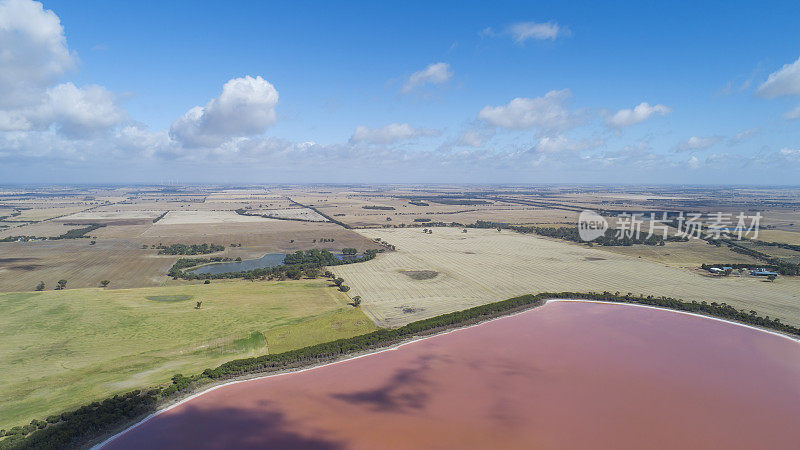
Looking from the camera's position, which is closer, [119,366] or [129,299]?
[119,366]

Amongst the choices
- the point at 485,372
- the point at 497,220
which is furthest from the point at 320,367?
the point at 497,220

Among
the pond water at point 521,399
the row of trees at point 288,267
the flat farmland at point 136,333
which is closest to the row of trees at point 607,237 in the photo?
the row of trees at point 288,267

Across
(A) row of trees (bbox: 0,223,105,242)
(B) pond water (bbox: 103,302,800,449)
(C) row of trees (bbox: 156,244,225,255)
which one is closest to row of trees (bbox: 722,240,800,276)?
(B) pond water (bbox: 103,302,800,449)

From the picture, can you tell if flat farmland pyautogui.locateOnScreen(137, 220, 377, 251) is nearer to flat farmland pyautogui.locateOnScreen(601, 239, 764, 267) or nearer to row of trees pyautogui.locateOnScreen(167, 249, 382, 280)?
row of trees pyautogui.locateOnScreen(167, 249, 382, 280)

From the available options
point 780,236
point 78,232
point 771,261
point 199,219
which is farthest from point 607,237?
point 78,232

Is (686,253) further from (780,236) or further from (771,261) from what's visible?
(780,236)

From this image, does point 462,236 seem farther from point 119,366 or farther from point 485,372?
point 119,366

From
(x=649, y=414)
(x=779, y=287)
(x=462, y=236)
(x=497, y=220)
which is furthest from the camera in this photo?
(x=497, y=220)

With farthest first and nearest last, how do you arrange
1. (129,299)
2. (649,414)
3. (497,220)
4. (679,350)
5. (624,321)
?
(497,220)
(129,299)
(624,321)
(679,350)
(649,414)
